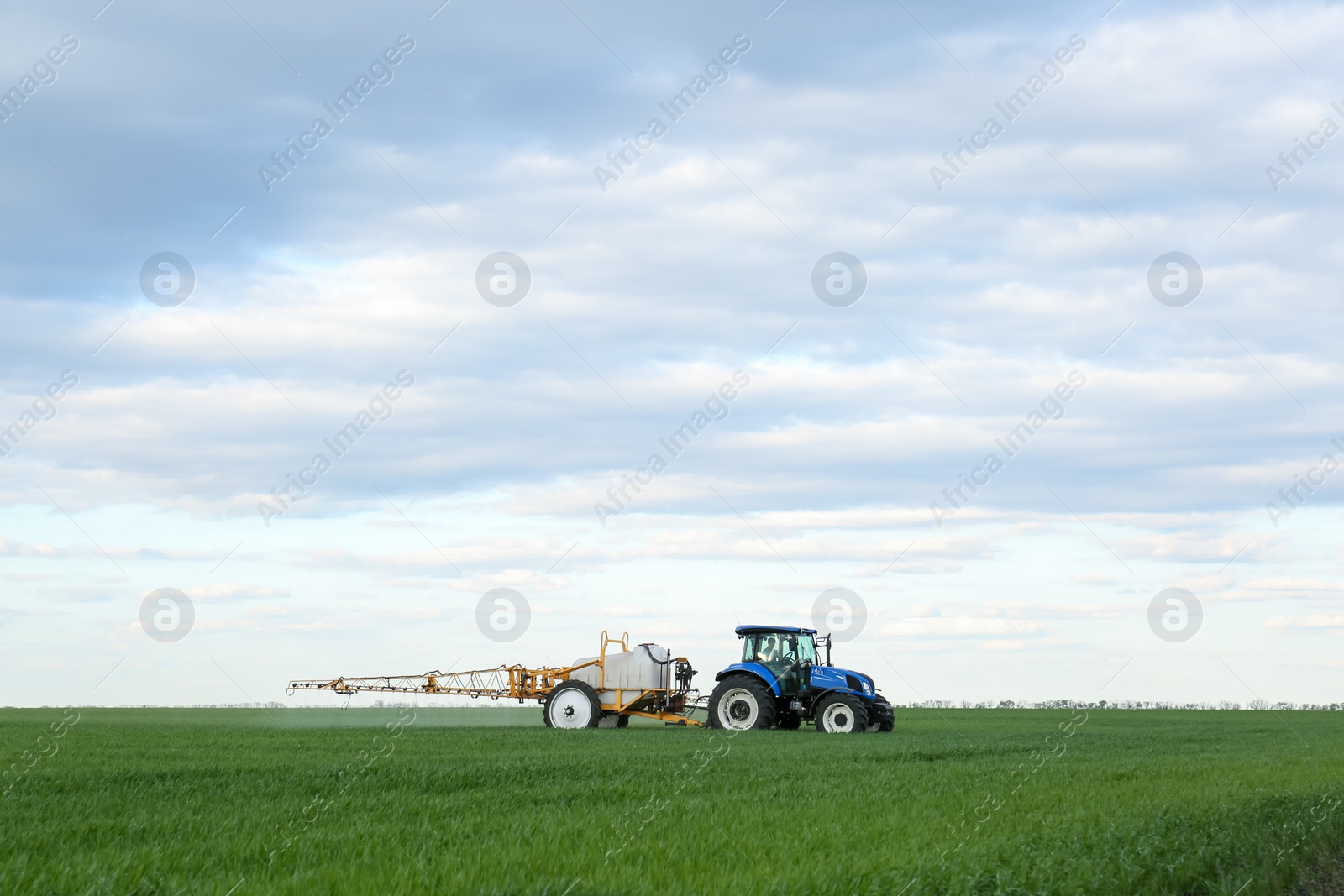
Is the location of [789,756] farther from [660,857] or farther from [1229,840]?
[660,857]

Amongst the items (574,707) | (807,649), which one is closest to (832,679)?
(807,649)

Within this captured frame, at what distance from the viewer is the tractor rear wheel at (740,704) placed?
28953 millimetres

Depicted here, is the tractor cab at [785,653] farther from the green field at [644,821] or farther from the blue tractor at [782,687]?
the green field at [644,821]

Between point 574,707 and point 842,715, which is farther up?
point 574,707

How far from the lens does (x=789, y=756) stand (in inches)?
763

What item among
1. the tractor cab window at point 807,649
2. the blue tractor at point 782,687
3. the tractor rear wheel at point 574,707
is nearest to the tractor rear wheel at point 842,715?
the blue tractor at point 782,687

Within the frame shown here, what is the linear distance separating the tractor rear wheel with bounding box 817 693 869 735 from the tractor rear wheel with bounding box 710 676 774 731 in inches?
53.3

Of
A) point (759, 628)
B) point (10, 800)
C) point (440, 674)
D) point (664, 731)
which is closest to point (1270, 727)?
point (759, 628)

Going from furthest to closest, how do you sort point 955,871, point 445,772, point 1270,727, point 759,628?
point 1270,727 → point 759,628 → point 445,772 → point 955,871

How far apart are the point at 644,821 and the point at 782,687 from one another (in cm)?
1878

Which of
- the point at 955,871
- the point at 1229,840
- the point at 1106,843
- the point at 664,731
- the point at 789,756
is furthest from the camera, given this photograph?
the point at 664,731

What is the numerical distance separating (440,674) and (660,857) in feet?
85.7

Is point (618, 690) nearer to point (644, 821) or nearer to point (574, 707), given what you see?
point (574, 707)

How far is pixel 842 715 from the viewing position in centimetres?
2856
